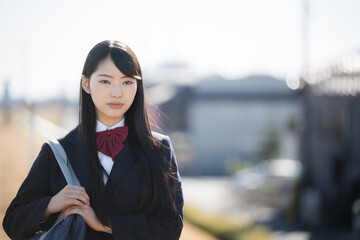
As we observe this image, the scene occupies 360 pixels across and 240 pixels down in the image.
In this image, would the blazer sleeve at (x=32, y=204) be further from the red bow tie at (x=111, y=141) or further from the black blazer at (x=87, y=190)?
the red bow tie at (x=111, y=141)

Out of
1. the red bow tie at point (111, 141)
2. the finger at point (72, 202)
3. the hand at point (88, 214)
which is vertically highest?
the red bow tie at point (111, 141)

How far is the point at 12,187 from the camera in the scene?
662cm

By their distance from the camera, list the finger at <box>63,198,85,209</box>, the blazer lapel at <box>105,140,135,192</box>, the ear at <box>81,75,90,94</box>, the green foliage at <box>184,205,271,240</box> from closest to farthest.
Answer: the finger at <box>63,198,85,209</box>, the blazer lapel at <box>105,140,135,192</box>, the ear at <box>81,75,90,94</box>, the green foliage at <box>184,205,271,240</box>

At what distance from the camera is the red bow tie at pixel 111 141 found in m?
1.92

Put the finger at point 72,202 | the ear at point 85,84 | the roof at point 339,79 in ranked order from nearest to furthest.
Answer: the finger at point 72,202 < the ear at point 85,84 < the roof at point 339,79

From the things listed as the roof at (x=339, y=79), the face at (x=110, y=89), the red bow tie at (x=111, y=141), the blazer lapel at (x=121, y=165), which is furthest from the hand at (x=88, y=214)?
the roof at (x=339, y=79)

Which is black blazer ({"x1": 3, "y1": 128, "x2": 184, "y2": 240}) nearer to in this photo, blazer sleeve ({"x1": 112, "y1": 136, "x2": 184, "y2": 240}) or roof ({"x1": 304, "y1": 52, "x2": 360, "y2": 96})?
blazer sleeve ({"x1": 112, "y1": 136, "x2": 184, "y2": 240})

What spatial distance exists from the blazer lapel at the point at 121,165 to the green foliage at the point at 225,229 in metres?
6.50

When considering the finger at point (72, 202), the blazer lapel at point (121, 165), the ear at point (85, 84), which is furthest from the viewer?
the ear at point (85, 84)

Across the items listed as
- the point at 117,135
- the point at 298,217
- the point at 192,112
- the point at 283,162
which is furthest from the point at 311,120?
the point at 192,112

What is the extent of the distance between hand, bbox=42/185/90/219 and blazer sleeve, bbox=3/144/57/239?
3cm

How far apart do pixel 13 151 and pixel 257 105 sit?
75.8 ft


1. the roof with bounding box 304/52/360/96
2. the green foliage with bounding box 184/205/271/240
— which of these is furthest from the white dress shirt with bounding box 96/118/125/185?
the roof with bounding box 304/52/360/96

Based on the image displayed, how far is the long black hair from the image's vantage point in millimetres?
1832
